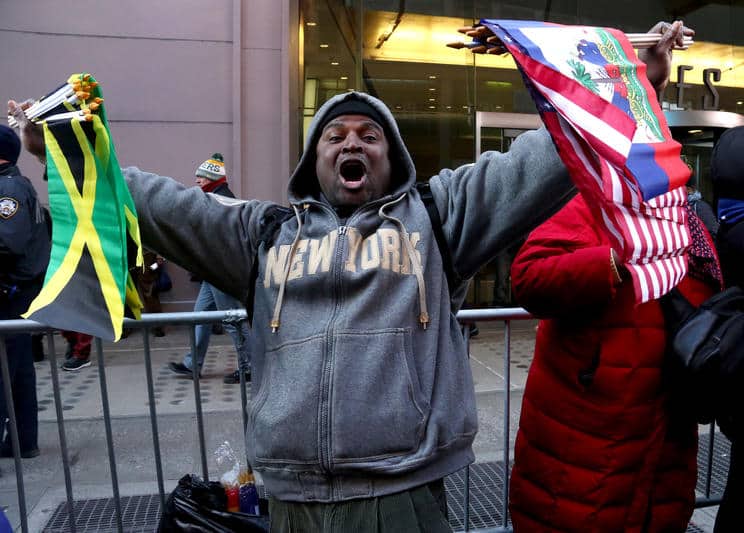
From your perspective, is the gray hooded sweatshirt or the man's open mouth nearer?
the gray hooded sweatshirt

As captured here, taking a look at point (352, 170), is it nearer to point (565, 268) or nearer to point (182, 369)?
point (565, 268)

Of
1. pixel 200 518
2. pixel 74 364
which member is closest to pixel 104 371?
pixel 200 518

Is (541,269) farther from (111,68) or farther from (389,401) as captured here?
(111,68)

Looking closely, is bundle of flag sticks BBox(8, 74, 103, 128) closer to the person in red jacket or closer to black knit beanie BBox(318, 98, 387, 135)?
black knit beanie BBox(318, 98, 387, 135)

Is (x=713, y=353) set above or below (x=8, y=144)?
below

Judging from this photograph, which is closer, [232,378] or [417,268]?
[417,268]

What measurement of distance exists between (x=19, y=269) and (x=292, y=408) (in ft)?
11.7

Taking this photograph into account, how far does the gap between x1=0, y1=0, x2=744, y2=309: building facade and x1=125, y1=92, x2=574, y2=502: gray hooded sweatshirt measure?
716 centimetres

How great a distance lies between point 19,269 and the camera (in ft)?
15.6

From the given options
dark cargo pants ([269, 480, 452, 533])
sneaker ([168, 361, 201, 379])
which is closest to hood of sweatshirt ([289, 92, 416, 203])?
dark cargo pants ([269, 480, 452, 533])

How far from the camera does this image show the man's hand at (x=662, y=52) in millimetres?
2135

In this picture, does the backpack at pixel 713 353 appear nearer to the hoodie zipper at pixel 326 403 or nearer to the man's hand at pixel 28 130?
the hoodie zipper at pixel 326 403

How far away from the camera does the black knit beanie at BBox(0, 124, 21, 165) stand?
176 inches

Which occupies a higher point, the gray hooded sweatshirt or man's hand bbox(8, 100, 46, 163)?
man's hand bbox(8, 100, 46, 163)
